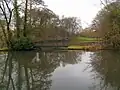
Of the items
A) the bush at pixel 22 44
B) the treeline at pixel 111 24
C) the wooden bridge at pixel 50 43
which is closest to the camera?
the treeline at pixel 111 24

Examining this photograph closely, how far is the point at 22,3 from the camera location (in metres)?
28.8

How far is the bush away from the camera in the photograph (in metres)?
26.7

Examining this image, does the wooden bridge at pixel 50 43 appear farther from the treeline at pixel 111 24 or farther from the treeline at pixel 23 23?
the treeline at pixel 111 24

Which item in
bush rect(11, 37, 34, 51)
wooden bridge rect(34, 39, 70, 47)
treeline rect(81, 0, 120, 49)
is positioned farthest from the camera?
wooden bridge rect(34, 39, 70, 47)

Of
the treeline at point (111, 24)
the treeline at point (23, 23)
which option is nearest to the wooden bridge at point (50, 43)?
the treeline at point (23, 23)

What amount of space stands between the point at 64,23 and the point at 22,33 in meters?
21.7

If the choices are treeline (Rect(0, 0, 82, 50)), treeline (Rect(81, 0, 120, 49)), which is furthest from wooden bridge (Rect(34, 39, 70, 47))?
treeline (Rect(81, 0, 120, 49))

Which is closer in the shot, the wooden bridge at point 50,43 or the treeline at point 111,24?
the treeline at point 111,24

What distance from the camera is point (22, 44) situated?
2667cm

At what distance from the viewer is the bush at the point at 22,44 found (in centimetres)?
2672

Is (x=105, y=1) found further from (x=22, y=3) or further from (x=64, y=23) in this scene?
(x=64, y=23)

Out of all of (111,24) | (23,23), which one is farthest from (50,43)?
(111,24)

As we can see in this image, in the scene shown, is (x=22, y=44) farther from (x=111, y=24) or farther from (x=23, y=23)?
(x=111, y=24)

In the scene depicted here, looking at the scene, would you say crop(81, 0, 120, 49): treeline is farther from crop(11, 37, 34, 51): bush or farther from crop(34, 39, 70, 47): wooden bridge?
crop(11, 37, 34, 51): bush
